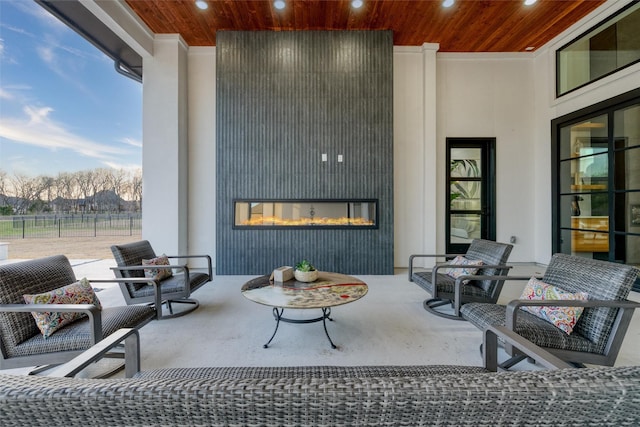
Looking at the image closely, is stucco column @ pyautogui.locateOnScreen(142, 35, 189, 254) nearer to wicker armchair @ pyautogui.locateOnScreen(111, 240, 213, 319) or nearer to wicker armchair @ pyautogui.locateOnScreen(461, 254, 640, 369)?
wicker armchair @ pyautogui.locateOnScreen(111, 240, 213, 319)

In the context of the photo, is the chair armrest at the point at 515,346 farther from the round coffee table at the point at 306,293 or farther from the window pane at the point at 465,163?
the window pane at the point at 465,163

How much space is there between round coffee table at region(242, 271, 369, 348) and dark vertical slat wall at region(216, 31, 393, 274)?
6.02 ft

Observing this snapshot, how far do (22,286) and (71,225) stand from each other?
17.6 feet

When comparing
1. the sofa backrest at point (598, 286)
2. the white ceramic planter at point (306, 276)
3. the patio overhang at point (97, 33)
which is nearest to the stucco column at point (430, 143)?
the sofa backrest at point (598, 286)

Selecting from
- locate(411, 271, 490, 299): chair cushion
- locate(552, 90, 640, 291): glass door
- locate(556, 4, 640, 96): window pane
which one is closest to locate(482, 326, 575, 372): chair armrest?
locate(411, 271, 490, 299): chair cushion

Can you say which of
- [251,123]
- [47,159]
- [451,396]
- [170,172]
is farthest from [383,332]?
[47,159]

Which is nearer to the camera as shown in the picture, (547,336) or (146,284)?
(547,336)

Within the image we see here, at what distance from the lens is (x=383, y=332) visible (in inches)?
101

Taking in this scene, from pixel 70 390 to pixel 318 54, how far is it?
5.02 m

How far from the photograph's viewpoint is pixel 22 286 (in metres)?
1.78

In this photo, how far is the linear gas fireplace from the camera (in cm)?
468

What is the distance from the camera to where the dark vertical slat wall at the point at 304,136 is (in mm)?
4570

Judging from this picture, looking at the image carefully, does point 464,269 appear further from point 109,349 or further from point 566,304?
point 109,349

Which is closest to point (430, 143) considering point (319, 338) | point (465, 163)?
point (465, 163)
